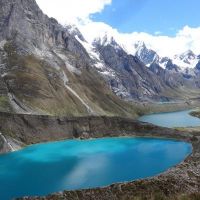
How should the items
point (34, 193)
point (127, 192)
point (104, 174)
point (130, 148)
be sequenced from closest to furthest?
point (127, 192) < point (34, 193) < point (104, 174) < point (130, 148)

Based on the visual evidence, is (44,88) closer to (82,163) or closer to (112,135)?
(112,135)

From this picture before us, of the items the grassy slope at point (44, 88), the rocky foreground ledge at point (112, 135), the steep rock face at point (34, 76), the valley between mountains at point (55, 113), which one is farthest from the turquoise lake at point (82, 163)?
the steep rock face at point (34, 76)

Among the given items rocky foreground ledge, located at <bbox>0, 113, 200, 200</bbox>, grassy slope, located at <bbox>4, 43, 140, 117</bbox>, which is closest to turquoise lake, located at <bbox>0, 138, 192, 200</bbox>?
rocky foreground ledge, located at <bbox>0, 113, 200, 200</bbox>

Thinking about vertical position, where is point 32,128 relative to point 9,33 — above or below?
below

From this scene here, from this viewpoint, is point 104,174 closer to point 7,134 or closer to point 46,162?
point 46,162

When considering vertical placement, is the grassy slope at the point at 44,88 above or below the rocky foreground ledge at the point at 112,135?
above

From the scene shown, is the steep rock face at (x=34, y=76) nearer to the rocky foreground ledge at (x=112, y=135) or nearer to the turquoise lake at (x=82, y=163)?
the rocky foreground ledge at (x=112, y=135)

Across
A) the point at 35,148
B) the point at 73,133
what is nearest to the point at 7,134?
the point at 35,148

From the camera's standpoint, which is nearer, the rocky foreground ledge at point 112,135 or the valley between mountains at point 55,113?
the rocky foreground ledge at point 112,135
